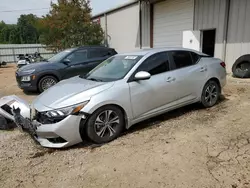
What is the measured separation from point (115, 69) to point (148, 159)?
198 cm

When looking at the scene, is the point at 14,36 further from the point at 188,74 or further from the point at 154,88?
the point at 154,88

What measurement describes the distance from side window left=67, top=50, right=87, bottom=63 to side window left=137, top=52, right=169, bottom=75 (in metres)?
4.59

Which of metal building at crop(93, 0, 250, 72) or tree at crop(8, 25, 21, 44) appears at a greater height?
tree at crop(8, 25, 21, 44)

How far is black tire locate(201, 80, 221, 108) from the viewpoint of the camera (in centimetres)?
514

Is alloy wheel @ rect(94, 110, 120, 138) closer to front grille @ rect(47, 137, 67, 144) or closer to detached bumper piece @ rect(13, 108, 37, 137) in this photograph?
front grille @ rect(47, 137, 67, 144)

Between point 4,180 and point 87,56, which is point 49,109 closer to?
point 4,180

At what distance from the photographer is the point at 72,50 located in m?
8.52

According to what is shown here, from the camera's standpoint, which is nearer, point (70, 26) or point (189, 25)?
point (189, 25)

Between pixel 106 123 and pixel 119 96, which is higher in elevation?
pixel 119 96

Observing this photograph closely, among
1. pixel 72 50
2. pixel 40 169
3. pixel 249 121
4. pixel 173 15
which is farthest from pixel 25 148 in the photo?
pixel 173 15

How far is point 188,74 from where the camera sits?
473 centimetres

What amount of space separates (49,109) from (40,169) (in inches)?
35.2

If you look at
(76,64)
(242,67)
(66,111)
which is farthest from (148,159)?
(242,67)

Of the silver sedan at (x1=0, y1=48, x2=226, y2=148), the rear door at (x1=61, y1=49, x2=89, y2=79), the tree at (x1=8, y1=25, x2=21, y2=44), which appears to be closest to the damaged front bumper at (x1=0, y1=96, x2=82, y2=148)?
the silver sedan at (x1=0, y1=48, x2=226, y2=148)
